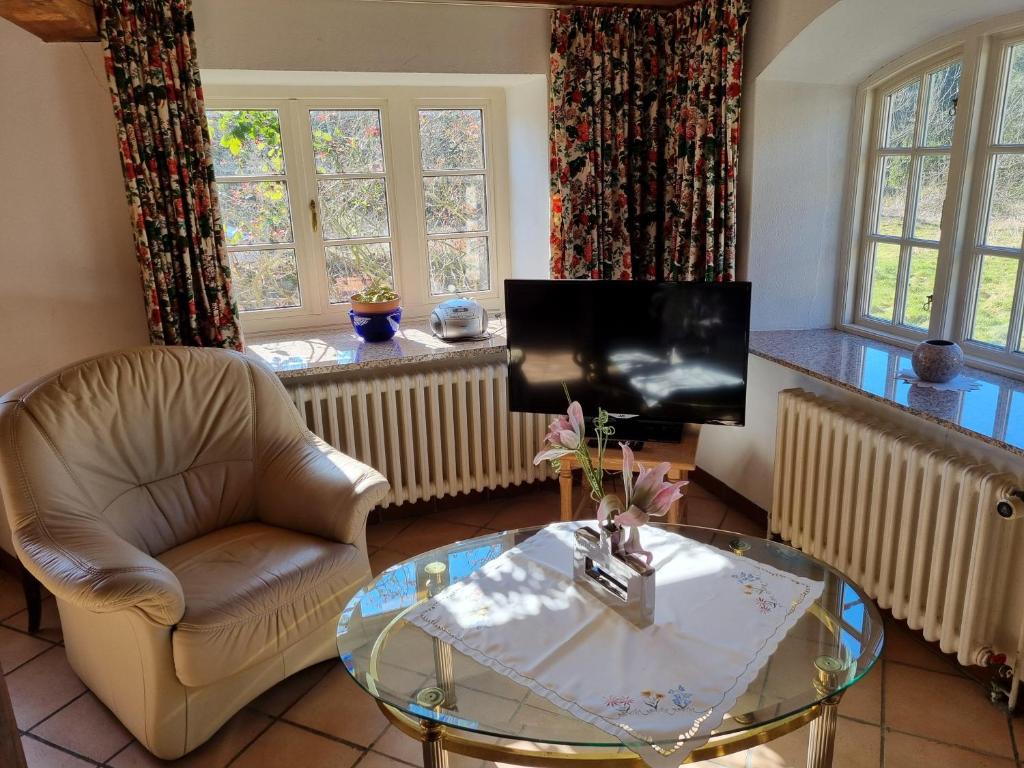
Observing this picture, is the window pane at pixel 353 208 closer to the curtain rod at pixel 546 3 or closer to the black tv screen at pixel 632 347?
the curtain rod at pixel 546 3

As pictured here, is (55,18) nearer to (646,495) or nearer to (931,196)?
(646,495)

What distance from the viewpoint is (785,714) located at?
4.97ft

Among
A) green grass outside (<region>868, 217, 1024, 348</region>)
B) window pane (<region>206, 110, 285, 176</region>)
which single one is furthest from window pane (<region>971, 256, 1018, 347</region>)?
window pane (<region>206, 110, 285, 176</region>)

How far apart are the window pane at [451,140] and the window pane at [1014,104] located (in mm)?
2166

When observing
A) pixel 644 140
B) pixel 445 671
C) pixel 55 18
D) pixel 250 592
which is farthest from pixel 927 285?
pixel 55 18

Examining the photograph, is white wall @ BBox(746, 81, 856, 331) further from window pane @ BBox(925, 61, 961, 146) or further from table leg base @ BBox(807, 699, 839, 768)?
table leg base @ BBox(807, 699, 839, 768)

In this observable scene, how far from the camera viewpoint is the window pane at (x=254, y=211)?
3.38 m

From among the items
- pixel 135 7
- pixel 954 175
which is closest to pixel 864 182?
pixel 954 175

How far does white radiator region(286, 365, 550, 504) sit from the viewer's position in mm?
3180

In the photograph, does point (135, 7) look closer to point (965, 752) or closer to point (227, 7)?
point (227, 7)

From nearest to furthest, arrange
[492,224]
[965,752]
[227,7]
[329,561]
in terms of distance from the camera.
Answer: [965,752]
[329,561]
[227,7]
[492,224]

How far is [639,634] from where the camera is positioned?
168cm

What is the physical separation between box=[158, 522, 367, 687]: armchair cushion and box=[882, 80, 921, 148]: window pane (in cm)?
249

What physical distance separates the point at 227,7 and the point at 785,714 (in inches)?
113
